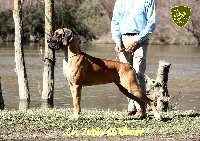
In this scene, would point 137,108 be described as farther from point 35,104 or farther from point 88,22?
point 88,22

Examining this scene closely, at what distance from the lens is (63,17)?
191ft

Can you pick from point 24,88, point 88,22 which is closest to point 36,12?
point 88,22

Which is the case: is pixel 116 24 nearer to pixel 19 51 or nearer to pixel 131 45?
pixel 131 45

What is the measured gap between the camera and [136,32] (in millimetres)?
8938

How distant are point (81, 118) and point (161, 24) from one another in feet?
167

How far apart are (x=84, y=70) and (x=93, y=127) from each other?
1.04m

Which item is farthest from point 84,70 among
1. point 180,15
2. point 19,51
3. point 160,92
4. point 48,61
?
point 180,15

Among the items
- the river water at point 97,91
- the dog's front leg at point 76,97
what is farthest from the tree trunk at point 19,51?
the dog's front leg at point 76,97

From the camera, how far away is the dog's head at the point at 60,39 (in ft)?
27.2

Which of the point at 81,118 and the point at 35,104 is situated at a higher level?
the point at 81,118

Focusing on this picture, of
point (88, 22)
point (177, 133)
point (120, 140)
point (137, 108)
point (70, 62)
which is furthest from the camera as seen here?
point (88, 22)

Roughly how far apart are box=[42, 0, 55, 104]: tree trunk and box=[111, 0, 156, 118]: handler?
4890mm

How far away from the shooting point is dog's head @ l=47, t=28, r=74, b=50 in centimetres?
828

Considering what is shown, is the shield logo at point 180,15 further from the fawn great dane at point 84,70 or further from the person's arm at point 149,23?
the fawn great dane at point 84,70
